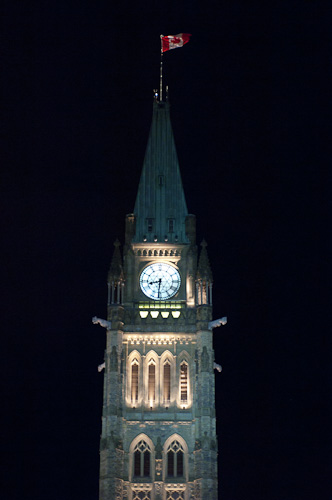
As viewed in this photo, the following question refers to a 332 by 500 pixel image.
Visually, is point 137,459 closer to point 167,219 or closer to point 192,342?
point 192,342

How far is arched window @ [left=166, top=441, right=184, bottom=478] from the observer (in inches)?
3551

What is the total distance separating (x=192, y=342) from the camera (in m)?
94.7

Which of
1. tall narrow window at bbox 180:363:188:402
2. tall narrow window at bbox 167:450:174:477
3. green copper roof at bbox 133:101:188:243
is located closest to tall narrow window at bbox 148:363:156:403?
tall narrow window at bbox 180:363:188:402

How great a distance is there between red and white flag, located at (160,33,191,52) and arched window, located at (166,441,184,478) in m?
33.7

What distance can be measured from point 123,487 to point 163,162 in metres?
29.2

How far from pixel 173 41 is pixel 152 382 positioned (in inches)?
1153

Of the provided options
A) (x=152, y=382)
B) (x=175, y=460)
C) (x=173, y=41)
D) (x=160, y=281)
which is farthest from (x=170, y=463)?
(x=173, y=41)

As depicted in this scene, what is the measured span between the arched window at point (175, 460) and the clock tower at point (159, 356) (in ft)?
0.24

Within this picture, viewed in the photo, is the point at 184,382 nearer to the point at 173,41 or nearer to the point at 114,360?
the point at 114,360

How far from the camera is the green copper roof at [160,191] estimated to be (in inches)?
3979

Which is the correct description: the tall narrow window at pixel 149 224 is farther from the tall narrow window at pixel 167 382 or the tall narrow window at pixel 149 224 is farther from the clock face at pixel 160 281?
the tall narrow window at pixel 167 382

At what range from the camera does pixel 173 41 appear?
103250 mm

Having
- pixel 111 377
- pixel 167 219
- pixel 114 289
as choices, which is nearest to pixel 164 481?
pixel 111 377

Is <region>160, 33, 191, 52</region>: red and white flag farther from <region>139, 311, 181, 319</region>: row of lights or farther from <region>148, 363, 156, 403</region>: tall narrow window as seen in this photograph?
<region>148, 363, 156, 403</region>: tall narrow window
